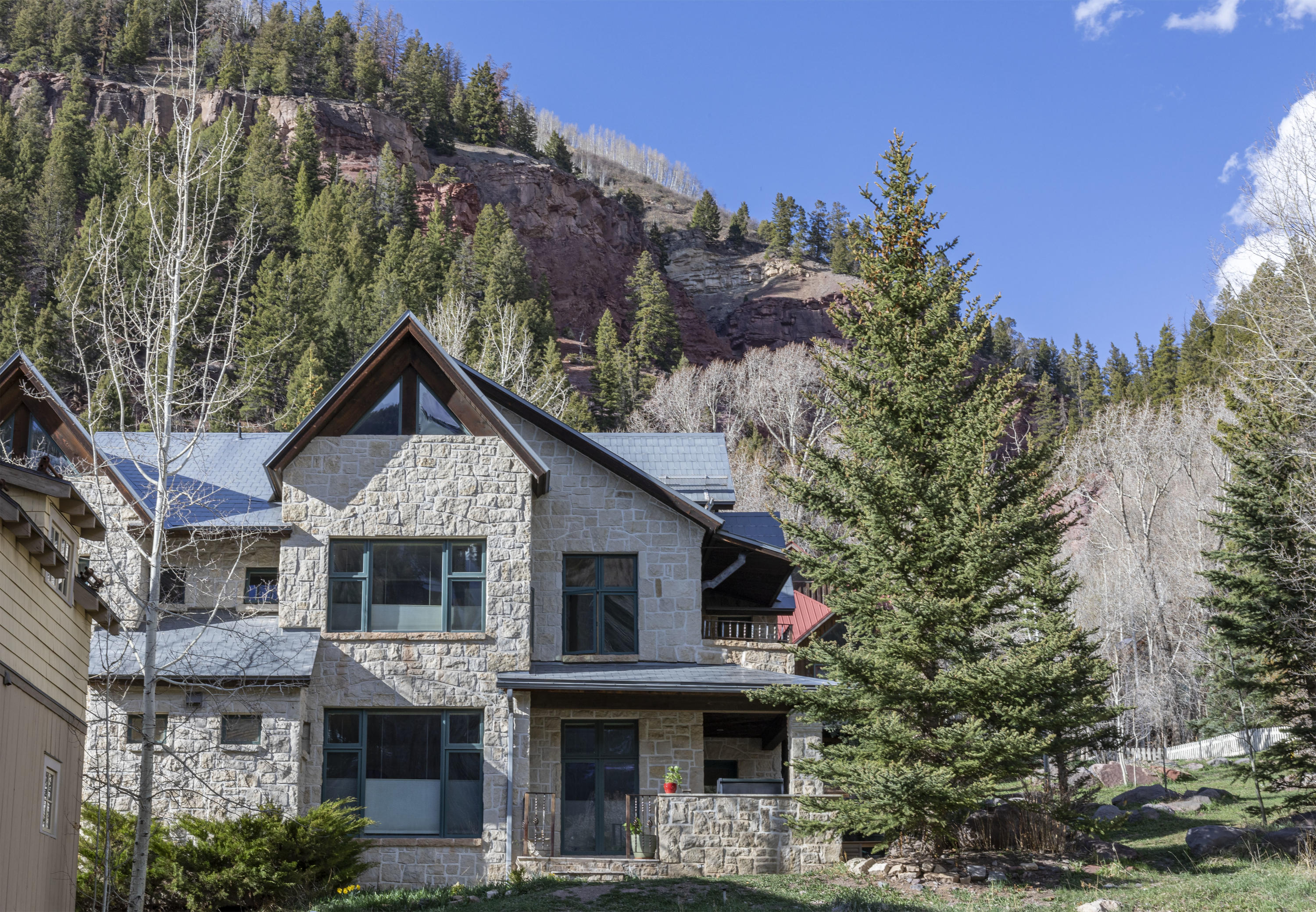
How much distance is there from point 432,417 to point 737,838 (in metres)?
9.29

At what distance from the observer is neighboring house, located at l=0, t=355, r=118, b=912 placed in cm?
1205

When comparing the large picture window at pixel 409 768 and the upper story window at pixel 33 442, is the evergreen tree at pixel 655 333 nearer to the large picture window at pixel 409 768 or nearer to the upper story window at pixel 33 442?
the upper story window at pixel 33 442

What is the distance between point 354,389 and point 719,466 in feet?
26.5

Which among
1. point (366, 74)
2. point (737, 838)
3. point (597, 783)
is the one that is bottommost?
point (737, 838)

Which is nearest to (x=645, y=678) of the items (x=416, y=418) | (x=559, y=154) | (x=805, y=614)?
(x=416, y=418)

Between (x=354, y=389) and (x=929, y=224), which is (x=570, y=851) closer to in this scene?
(x=354, y=389)

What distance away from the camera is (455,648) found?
2038cm

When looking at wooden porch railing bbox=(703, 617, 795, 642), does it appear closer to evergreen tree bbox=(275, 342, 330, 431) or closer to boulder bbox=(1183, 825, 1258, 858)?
boulder bbox=(1183, 825, 1258, 858)

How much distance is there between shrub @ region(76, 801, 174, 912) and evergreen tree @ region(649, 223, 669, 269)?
98.4 metres

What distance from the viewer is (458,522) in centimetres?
2081

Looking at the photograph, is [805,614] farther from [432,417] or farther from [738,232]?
[738,232]

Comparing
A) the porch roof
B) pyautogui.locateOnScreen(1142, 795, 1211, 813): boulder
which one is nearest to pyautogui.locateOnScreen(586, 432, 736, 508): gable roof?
the porch roof

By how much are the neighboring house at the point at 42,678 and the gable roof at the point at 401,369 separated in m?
5.30

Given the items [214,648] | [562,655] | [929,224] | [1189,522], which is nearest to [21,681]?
[214,648]
